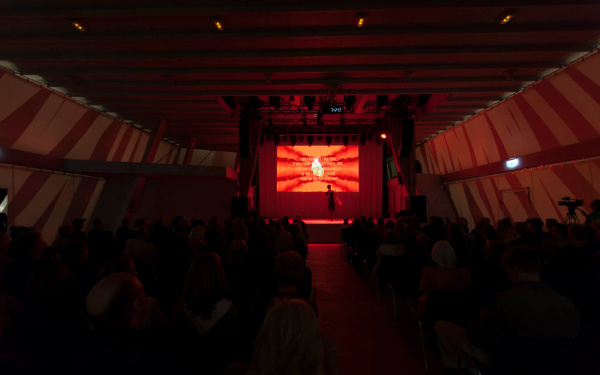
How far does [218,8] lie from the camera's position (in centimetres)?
539

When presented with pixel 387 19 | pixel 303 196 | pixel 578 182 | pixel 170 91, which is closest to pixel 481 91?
pixel 578 182

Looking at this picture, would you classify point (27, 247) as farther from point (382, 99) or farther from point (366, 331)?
point (382, 99)

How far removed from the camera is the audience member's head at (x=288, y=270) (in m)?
2.46

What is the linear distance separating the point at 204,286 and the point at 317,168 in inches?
594

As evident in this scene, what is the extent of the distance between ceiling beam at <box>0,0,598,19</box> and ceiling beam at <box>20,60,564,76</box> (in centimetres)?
256

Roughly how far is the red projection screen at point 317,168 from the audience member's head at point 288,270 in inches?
567

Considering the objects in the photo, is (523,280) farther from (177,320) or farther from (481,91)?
(481,91)

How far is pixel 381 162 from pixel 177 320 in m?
16.5

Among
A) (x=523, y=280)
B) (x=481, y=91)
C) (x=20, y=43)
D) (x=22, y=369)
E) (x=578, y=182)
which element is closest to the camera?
(x=22, y=369)

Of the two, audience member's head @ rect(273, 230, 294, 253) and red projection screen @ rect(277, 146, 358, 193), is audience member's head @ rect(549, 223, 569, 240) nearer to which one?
audience member's head @ rect(273, 230, 294, 253)

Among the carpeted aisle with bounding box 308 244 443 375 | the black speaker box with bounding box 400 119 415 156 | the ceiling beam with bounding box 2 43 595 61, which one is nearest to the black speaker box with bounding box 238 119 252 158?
the ceiling beam with bounding box 2 43 595 61

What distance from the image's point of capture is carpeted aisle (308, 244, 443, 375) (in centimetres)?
323

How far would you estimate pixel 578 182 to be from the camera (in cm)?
811

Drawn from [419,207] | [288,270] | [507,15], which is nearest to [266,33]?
[507,15]
